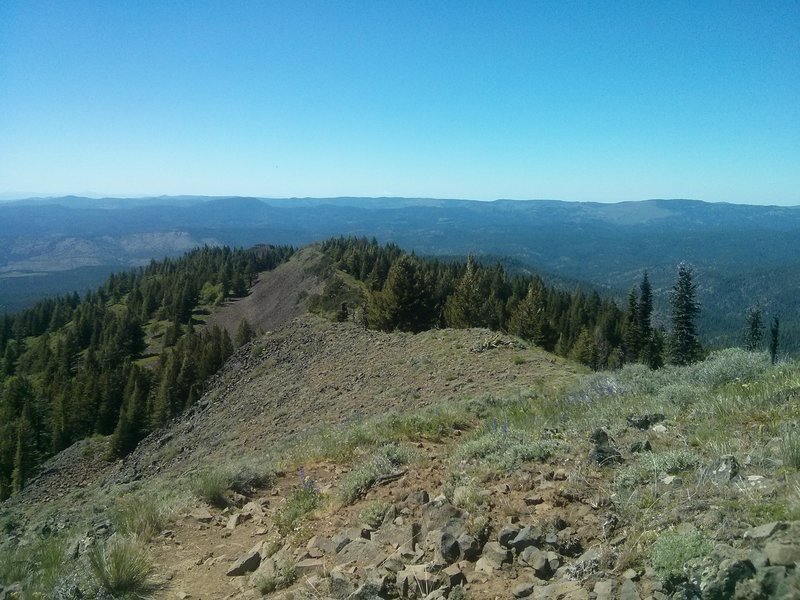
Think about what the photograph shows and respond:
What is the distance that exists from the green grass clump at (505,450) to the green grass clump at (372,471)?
863mm

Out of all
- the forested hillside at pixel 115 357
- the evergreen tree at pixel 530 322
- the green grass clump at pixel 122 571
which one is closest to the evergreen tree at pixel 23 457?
the forested hillside at pixel 115 357

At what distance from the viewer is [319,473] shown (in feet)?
26.3

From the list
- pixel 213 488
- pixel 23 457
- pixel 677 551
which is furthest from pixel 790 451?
pixel 23 457

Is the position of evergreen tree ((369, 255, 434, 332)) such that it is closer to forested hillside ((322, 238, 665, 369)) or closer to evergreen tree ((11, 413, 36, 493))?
forested hillside ((322, 238, 665, 369))

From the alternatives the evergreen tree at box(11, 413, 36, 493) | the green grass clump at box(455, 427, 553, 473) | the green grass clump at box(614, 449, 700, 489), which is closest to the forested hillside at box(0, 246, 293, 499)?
the evergreen tree at box(11, 413, 36, 493)

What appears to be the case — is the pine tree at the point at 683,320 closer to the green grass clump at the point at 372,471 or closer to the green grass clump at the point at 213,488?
the green grass clump at the point at 372,471

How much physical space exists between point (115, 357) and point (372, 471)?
272 ft

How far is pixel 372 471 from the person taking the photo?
6820mm

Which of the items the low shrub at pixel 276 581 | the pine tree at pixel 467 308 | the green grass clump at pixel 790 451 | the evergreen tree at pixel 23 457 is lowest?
the evergreen tree at pixel 23 457

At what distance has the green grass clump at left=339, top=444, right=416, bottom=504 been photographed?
6.40m

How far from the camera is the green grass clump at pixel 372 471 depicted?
21.0ft

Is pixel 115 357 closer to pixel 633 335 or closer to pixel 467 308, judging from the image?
pixel 467 308

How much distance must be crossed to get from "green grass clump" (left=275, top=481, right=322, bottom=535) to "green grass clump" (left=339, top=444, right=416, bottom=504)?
384mm

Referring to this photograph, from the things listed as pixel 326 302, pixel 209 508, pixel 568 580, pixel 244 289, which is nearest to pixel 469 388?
pixel 209 508
